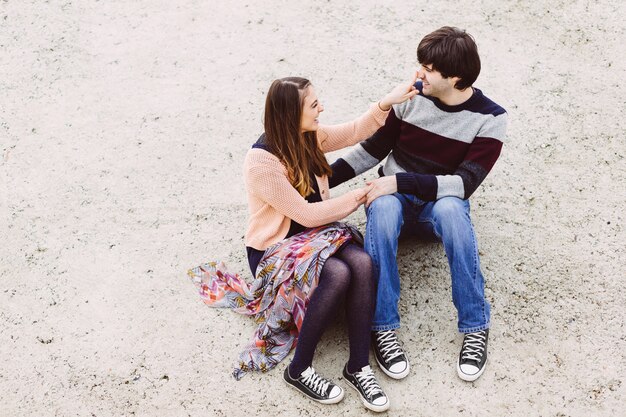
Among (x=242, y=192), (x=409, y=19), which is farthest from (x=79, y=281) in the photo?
(x=409, y=19)

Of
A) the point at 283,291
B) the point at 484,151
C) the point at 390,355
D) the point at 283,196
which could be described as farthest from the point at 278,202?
the point at 484,151

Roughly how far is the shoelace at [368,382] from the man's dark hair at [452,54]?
142 centimetres

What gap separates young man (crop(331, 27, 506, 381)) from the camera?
3.00 metres

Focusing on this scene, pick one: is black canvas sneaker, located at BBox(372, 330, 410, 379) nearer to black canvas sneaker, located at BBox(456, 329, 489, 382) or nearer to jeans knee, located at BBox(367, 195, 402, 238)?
black canvas sneaker, located at BBox(456, 329, 489, 382)

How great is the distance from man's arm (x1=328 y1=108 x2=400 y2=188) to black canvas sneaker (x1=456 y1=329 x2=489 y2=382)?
1029 millimetres

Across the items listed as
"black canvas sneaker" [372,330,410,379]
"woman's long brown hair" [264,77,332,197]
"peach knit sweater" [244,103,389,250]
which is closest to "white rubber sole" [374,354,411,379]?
"black canvas sneaker" [372,330,410,379]

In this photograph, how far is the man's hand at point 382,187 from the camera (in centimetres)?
312

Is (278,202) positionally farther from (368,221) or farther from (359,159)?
(359,159)

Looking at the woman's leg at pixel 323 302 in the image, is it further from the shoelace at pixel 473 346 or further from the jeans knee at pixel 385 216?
the shoelace at pixel 473 346

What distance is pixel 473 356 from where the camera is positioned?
10.1 feet

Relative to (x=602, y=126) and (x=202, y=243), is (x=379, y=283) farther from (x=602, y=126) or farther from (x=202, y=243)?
(x=602, y=126)

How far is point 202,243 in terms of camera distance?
378 centimetres

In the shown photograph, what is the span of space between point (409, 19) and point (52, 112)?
2.73 meters

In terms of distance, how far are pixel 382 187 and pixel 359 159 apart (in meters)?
0.40
